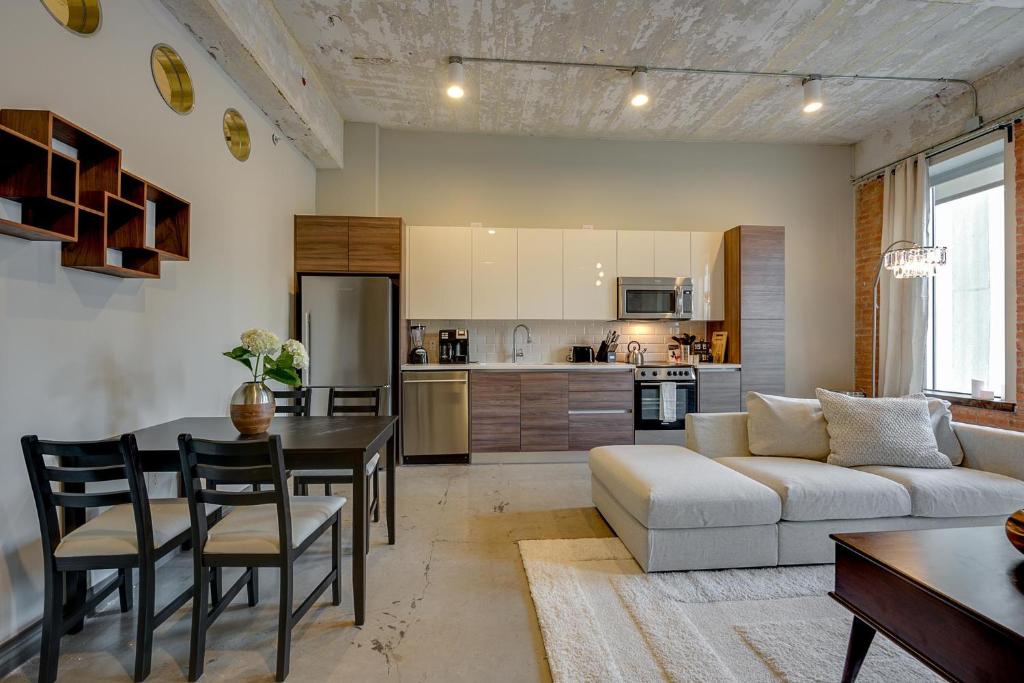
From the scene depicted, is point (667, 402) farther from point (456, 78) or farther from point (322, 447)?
point (322, 447)

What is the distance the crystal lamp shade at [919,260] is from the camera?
3.62 metres

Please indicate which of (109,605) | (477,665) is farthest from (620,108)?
(109,605)

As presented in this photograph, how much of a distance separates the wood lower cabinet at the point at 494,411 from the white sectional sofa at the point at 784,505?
1982mm

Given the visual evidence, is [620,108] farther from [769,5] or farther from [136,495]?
[136,495]

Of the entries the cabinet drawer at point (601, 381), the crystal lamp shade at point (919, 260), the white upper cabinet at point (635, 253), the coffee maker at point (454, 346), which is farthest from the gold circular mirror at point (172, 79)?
the crystal lamp shade at point (919, 260)

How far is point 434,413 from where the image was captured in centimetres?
456

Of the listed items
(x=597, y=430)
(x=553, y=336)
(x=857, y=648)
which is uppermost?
(x=553, y=336)

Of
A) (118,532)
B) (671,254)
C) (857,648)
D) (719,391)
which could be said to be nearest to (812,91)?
(671,254)

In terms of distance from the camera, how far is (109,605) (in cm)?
212

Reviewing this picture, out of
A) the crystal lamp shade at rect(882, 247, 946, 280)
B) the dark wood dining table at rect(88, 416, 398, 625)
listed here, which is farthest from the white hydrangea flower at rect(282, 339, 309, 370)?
the crystal lamp shade at rect(882, 247, 946, 280)

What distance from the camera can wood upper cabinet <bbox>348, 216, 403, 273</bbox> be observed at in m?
4.45

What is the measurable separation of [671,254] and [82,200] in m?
4.66

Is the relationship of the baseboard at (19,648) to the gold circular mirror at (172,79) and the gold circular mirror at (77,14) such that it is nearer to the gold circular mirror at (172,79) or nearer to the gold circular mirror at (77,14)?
the gold circular mirror at (77,14)

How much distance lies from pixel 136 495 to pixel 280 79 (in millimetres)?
2902
